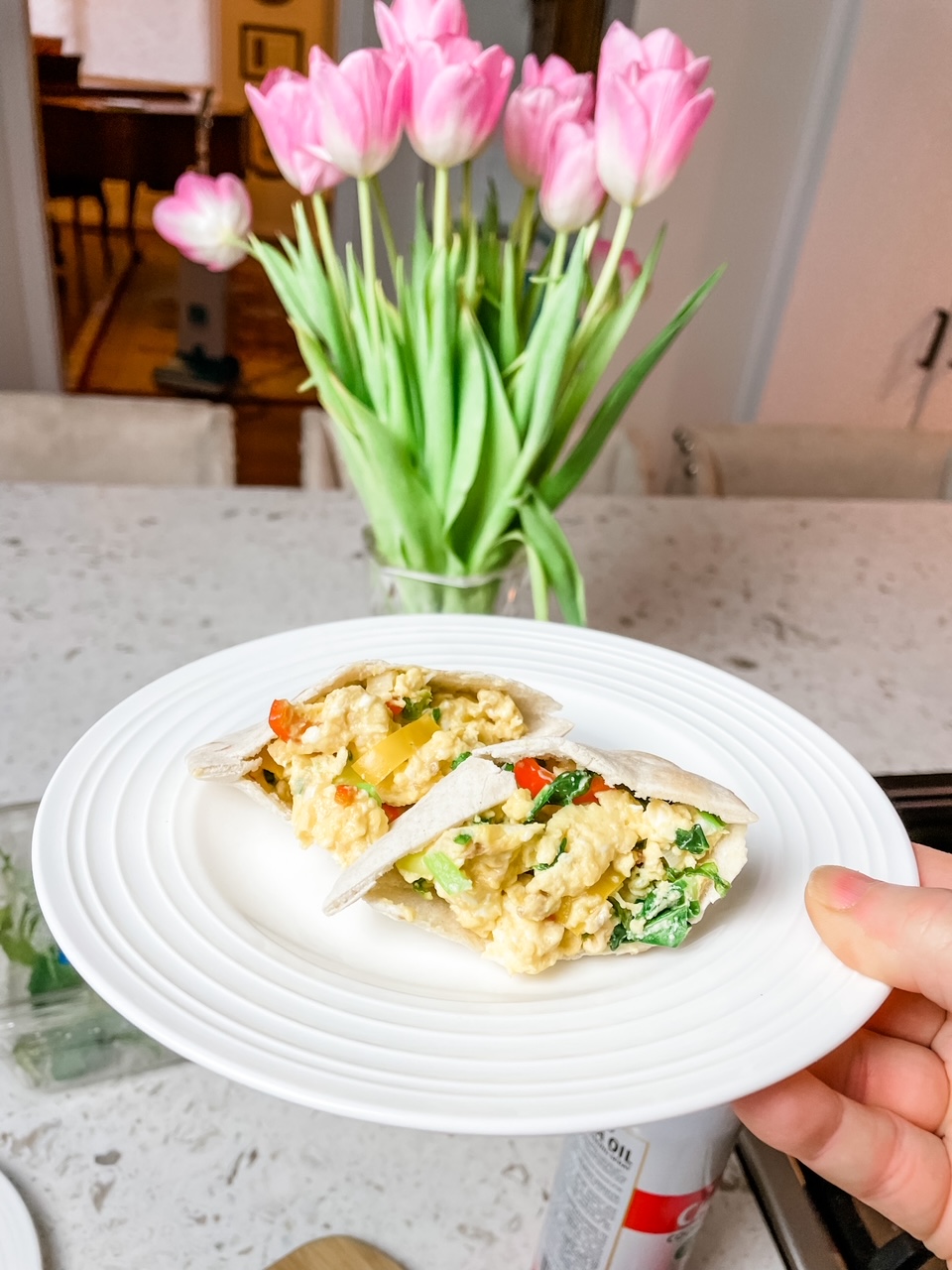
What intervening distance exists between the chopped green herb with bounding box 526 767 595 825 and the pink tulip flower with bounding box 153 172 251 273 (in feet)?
1.82

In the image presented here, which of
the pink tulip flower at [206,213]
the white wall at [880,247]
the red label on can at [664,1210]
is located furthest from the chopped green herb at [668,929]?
the white wall at [880,247]

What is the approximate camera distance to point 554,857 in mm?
515

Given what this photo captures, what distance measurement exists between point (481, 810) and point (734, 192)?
117 inches

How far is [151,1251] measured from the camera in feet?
1.80

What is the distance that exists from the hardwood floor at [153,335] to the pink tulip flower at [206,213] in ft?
9.85

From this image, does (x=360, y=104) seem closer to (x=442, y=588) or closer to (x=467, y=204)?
(x=467, y=204)

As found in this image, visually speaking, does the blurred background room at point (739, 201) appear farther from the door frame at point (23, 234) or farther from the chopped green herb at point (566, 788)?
the chopped green herb at point (566, 788)

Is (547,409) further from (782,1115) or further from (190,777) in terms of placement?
(782,1115)

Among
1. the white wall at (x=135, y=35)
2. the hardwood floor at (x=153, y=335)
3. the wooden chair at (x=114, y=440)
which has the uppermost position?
the white wall at (x=135, y=35)

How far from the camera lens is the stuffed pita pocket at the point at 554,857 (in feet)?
1.63

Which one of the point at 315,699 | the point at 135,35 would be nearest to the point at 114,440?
the point at 315,699

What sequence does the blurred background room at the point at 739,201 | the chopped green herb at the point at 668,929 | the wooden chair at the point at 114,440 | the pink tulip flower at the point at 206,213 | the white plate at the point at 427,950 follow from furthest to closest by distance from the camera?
the blurred background room at the point at 739,201 < the wooden chair at the point at 114,440 < the pink tulip flower at the point at 206,213 < the chopped green herb at the point at 668,929 < the white plate at the point at 427,950

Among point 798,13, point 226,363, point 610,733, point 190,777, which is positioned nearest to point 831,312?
point 798,13

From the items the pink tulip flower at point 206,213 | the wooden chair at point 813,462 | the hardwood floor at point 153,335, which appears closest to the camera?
the pink tulip flower at point 206,213
